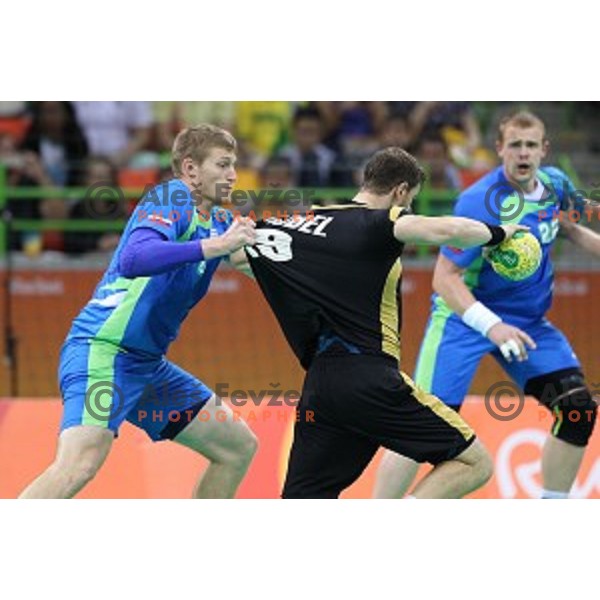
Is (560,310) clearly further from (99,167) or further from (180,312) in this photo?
(180,312)

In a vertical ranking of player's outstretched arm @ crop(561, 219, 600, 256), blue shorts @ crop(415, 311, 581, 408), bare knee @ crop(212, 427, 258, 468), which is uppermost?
player's outstretched arm @ crop(561, 219, 600, 256)

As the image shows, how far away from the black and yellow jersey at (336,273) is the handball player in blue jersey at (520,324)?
1.53 m

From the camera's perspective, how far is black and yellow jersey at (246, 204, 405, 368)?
716cm

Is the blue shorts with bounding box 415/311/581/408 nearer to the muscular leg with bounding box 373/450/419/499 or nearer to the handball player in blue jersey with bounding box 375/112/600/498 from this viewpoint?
the handball player in blue jersey with bounding box 375/112/600/498

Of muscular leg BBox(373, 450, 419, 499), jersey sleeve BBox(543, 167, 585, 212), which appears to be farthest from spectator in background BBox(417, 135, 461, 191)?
muscular leg BBox(373, 450, 419, 499)

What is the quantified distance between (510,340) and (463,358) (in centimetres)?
134

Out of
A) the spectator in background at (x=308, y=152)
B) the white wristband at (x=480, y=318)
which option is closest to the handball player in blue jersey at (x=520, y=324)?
the white wristband at (x=480, y=318)

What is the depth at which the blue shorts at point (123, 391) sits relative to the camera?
7.38 metres

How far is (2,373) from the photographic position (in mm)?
14695

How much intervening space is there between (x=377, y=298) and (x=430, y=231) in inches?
19.3

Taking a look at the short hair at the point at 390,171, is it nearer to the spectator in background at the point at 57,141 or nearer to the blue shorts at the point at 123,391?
the blue shorts at the point at 123,391

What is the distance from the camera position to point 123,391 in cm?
755

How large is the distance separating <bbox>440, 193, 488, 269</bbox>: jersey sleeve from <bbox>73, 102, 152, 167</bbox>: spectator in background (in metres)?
8.01

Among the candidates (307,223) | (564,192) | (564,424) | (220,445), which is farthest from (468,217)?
(220,445)
